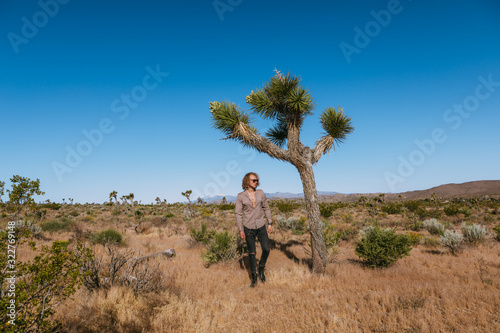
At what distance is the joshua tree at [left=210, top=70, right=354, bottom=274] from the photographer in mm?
5906

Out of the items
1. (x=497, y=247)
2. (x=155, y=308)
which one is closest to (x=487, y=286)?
(x=497, y=247)

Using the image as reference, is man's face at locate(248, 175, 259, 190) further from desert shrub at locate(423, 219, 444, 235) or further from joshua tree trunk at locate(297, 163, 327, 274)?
desert shrub at locate(423, 219, 444, 235)

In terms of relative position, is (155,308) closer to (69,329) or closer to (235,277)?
(69,329)

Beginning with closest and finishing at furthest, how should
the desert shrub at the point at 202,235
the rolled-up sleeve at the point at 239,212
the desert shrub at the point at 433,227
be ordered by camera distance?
the rolled-up sleeve at the point at 239,212 → the desert shrub at the point at 202,235 → the desert shrub at the point at 433,227

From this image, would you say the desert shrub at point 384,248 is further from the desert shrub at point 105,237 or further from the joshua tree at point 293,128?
the desert shrub at point 105,237

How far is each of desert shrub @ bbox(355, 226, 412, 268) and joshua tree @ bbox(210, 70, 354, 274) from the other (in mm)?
1281

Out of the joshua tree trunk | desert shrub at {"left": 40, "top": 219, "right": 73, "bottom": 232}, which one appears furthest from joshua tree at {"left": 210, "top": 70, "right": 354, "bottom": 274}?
desert shrub at {"left": 40, "top": 219, "right": 73, "bottom": 232}

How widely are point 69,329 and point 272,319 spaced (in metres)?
2.60

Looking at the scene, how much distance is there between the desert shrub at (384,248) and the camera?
237 inches

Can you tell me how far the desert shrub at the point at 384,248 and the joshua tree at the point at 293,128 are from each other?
1281 millimetres

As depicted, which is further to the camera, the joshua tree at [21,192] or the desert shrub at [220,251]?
the desert shrub at [220,251]

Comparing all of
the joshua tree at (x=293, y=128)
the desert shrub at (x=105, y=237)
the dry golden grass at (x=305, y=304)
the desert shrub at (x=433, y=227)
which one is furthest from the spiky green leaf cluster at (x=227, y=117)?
the desert shrub at (x=433, y=227)

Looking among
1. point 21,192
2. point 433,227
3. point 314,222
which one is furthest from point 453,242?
point 21,192

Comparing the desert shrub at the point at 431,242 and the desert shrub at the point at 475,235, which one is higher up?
the desert shrub at the point at 475,235
